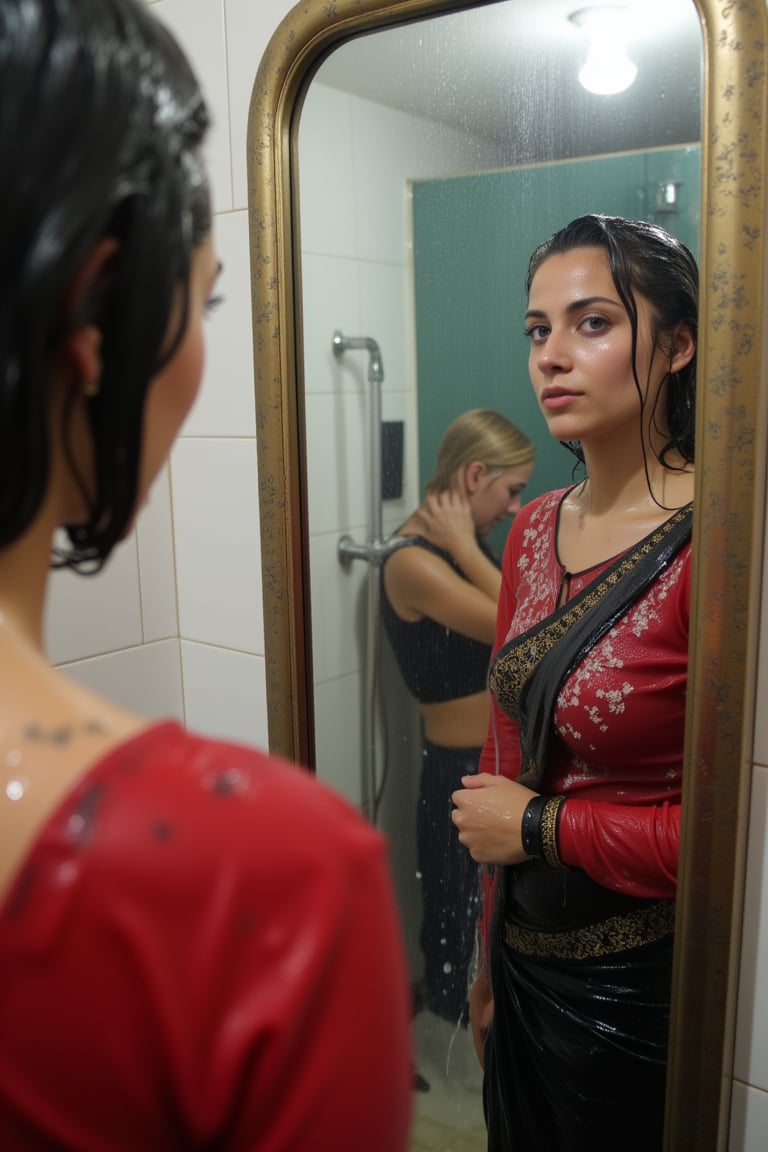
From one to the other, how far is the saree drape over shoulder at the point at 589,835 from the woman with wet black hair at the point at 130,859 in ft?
1.37

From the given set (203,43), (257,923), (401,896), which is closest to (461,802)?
(401,896)

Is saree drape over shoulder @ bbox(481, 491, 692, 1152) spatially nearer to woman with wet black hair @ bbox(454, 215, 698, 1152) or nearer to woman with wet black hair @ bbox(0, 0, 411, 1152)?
woman with wet black hair @ bbox(454, 215, 698, 1152)

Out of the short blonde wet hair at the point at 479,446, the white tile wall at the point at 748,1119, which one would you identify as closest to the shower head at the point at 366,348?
the short blonde wet hair at the point at 479,446

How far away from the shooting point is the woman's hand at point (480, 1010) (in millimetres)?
884

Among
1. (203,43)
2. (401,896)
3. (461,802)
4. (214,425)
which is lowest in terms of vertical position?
(401,896)

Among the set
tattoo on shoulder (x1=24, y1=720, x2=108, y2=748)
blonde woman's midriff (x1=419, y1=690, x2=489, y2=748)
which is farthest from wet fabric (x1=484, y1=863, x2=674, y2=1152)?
tattoo on shoulder (x1=24, y1=720, x2=108, y2=748)

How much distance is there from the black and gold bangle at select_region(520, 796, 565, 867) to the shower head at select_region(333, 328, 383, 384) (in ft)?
1.35

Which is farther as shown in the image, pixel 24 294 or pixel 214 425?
pixel 214 425

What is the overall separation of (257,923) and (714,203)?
56 centimetres

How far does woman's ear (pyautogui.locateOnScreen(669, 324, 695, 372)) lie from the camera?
694 millimetres

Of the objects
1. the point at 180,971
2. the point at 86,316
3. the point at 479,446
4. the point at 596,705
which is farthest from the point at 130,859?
the point at 479,446

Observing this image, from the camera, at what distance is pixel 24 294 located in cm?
32

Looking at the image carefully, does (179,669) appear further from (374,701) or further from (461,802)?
(461,802)

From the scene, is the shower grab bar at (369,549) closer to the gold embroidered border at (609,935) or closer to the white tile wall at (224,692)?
the white tile wall at (224,692)
